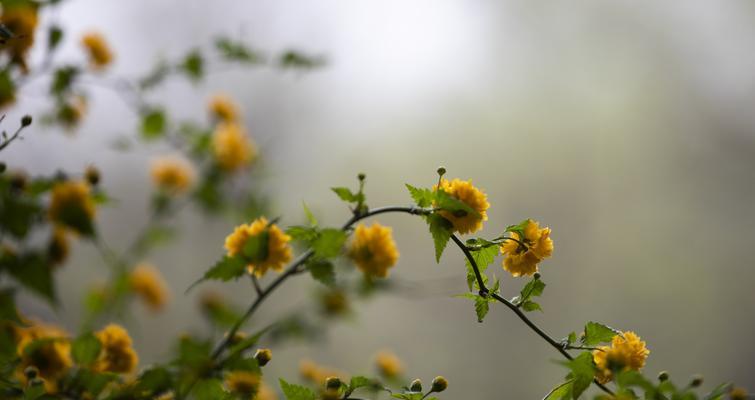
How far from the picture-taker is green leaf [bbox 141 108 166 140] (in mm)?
976

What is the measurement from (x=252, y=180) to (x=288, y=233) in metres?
0.80

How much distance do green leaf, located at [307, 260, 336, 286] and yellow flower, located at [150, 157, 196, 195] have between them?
85cm

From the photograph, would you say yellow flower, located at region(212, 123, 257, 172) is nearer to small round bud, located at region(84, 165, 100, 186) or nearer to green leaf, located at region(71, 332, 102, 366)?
small round bud, located at region(84, 165, 100, 186)

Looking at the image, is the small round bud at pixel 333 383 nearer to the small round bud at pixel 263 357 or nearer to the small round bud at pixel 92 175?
the small round bud at pixel 263 357

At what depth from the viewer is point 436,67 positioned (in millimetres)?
2330

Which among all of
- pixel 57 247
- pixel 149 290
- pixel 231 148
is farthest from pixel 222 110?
pixel 57 247

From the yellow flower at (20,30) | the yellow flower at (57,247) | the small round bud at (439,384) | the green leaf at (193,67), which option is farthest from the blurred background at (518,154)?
the small round bud at (439,384)

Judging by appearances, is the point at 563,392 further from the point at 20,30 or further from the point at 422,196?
the point at 20,30

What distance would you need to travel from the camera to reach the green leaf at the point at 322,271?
1.35ft

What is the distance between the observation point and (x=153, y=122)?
98 cm

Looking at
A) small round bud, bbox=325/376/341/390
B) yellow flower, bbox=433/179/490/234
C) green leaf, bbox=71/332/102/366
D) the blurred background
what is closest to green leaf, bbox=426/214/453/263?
yellow flower, bbox=433/179/490/234

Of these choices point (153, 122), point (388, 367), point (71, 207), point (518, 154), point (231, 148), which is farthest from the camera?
point (518, 154)

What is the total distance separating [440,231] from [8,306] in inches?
14.6

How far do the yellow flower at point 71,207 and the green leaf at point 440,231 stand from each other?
0.41 metres
